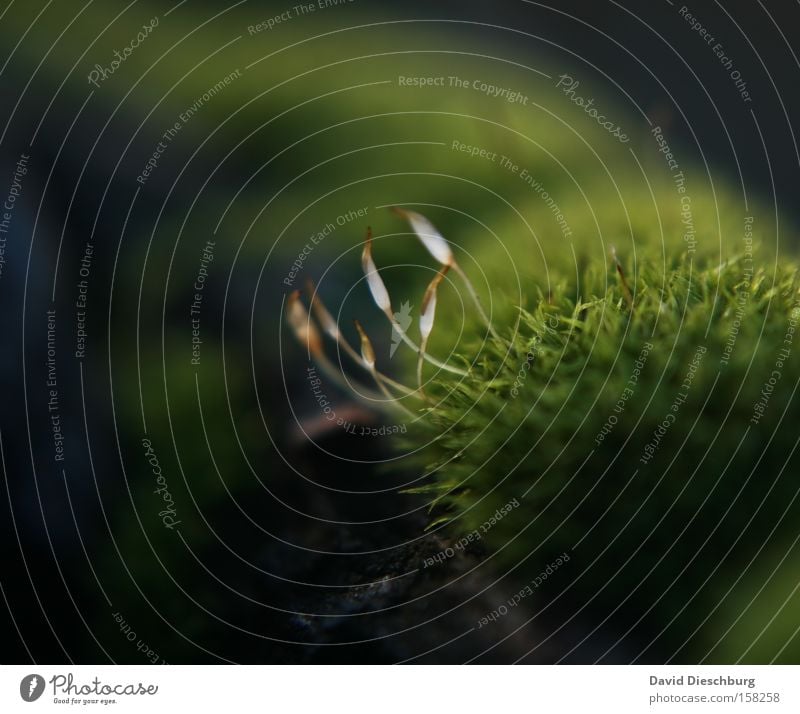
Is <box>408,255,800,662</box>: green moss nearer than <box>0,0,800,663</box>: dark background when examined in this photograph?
Yes

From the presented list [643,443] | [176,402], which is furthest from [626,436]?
[176,402]

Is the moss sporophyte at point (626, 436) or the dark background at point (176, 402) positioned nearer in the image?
the moss sporophyte at point (626, 436)

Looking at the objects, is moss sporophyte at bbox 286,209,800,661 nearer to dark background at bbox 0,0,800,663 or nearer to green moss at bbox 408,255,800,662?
green moss at bbox 408,255,800,662

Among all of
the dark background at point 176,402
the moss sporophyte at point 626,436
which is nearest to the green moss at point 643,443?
the moss sporophyte at point 626,436

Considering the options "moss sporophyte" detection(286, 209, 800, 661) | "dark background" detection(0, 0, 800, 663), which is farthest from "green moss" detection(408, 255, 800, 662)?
"dark background" detection(0, 0, 800, 663)

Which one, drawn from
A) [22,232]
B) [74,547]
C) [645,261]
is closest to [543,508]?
[645,261]

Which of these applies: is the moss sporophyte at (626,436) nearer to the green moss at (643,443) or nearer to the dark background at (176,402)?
the green moss at (643,443)
